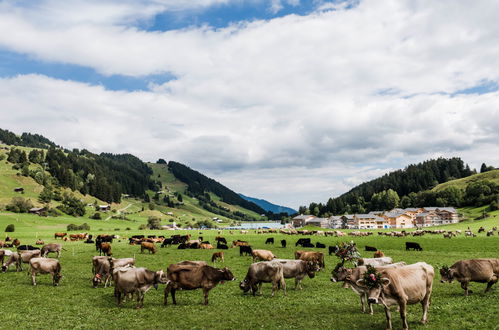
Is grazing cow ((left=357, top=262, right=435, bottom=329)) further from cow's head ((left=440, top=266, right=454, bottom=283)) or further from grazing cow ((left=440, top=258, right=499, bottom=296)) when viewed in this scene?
grazing cow ((left=440, top=258, right=499, bottom=296))

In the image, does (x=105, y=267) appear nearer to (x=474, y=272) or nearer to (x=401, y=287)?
(x=401, y=287)

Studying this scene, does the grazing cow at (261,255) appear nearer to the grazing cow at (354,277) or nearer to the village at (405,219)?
the grazing cow at (354,277)

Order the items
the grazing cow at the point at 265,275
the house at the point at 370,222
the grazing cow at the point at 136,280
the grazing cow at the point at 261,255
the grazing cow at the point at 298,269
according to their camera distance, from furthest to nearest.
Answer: the house at the point at 370,222 → the grazing cow at the point at 261,255 → the grazing cow at the point at 298,269 → the grazing cow at the point at 265,275 → the grazing cow at the point at 136,280

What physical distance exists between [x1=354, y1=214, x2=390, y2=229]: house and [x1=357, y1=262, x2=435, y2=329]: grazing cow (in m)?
177

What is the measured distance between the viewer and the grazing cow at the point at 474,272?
19.3 m

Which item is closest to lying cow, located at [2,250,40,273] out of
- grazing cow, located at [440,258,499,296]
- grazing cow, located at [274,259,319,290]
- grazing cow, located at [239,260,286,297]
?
grazing cow, located at [239,260,286,297]

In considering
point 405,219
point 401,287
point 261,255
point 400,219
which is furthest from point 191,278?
point 405,219

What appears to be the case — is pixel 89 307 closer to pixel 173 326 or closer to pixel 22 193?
pixel 173 326

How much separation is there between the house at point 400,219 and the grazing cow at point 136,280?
584 feet

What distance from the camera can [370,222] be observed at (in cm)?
18225

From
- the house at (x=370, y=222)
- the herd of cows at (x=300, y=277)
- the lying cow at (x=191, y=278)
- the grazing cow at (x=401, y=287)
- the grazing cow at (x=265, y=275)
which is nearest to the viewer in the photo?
the grazing cow at (x=401, y=287)

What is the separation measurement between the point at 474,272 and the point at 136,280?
1921 centimetres

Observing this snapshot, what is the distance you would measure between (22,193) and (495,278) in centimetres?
20214

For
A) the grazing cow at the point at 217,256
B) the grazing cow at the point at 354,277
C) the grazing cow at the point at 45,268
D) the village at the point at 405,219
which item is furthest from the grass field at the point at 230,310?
the village at the point at 405,219
